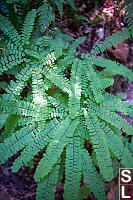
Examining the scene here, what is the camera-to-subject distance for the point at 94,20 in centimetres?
396

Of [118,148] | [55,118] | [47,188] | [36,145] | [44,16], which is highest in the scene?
[44,16]

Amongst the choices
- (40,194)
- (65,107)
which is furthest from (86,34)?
(40,194)

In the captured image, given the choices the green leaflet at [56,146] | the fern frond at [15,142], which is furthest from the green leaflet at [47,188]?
the fern frond at [15,142]

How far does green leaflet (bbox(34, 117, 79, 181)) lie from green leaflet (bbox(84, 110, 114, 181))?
0.84 feet

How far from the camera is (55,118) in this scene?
96.9 inches

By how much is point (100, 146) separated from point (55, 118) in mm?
805

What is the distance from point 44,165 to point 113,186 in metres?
2.20

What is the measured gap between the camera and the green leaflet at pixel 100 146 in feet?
7.57

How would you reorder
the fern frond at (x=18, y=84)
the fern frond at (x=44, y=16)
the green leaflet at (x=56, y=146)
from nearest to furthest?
1. the green leaflet at (x=56, y=146)
2. the fern frond at (x=18, y=84)
3. the fern frond at (x=44, y=16)

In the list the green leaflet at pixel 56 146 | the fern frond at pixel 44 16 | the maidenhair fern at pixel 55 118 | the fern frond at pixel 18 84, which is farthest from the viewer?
the fern frond at pixel 44 16

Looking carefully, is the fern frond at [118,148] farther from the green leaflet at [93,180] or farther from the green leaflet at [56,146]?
the green leaflet at [56,146]

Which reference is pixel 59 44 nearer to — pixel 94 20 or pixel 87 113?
pixel 87 113

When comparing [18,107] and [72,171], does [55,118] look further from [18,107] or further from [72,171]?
[72,171]

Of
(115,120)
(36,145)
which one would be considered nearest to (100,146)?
(115,120)
